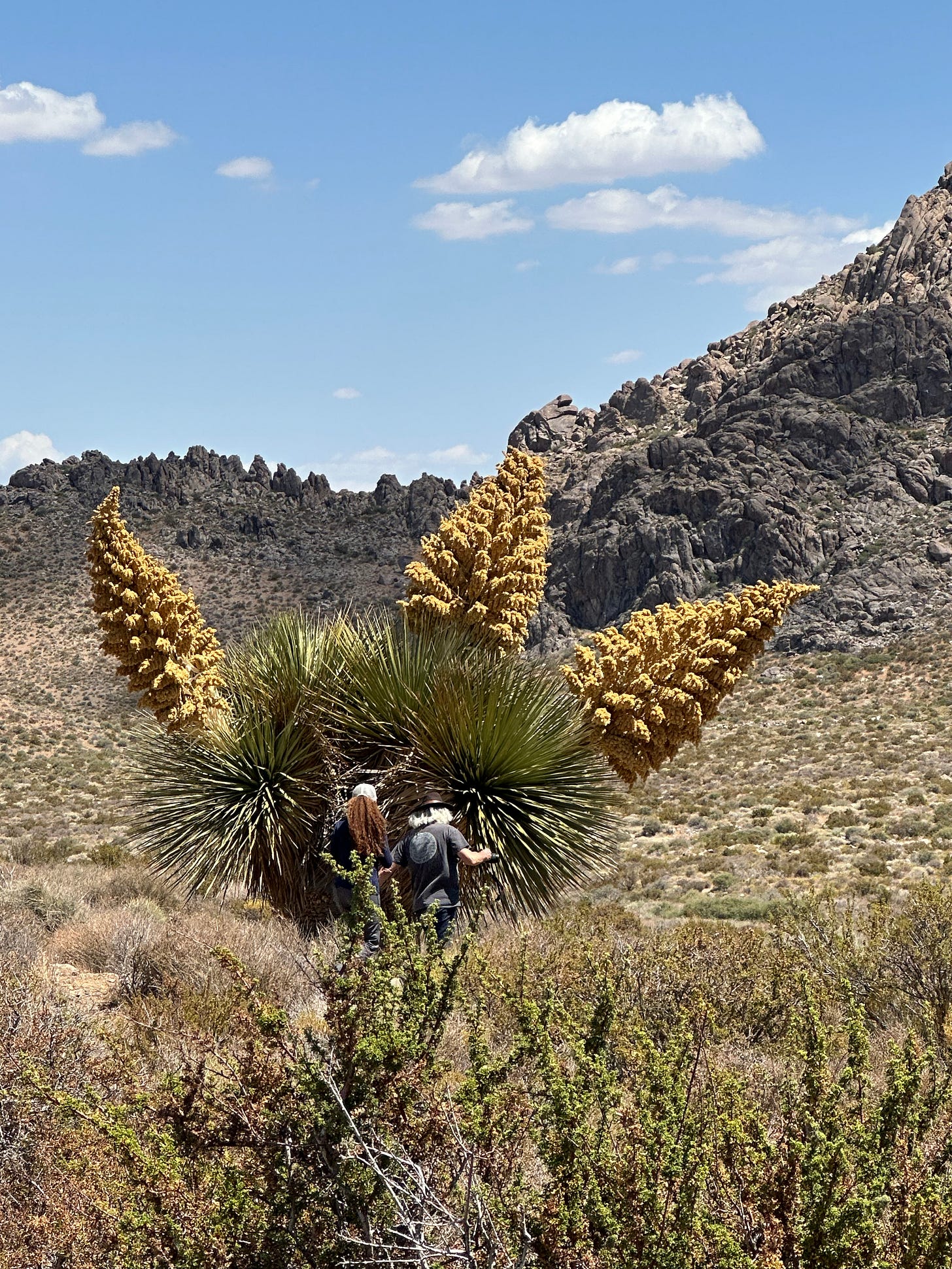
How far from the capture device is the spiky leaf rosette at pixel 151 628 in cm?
875

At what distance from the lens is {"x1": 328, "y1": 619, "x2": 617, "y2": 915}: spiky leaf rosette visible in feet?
27.8

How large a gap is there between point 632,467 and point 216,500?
27430 mm

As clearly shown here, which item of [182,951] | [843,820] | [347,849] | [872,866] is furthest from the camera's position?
[843,820]

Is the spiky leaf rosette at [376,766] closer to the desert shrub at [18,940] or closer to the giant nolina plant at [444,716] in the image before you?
the giant nolina plant at [444,716]

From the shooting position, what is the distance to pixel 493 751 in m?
8.48

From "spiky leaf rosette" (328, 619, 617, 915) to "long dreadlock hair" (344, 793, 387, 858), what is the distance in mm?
781

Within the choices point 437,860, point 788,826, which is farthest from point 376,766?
point 788,826

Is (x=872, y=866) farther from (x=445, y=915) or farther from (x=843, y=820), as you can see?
(x=445, y=915)

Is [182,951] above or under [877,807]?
above

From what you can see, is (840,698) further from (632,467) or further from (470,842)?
(470,842)

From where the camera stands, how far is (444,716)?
27.7 ft

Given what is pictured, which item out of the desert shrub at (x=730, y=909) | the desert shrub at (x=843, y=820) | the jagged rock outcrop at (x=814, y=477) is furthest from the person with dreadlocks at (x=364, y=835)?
the jagged rock outcrop at (x=814, y=477)

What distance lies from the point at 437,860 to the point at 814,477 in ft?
208

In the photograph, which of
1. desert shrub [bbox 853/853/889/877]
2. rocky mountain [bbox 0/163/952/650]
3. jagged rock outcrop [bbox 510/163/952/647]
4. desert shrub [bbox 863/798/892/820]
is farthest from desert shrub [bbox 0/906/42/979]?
jagged rock outcrop [bbox 510/163/952/647]
